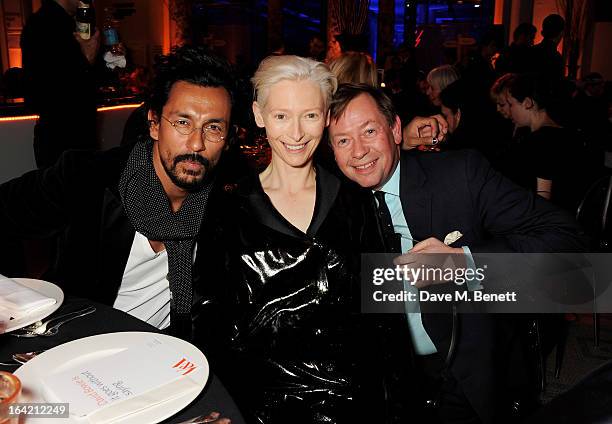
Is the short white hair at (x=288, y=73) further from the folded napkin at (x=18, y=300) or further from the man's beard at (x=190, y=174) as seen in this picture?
the folded napkin at (x=18, y=300)

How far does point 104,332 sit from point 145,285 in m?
0.69

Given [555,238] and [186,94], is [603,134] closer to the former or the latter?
[555,238]

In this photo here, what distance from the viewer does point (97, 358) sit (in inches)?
41.4

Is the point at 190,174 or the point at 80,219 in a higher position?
the point at 190,174

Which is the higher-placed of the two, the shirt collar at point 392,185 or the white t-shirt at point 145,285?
the shirt collar at point 392,185

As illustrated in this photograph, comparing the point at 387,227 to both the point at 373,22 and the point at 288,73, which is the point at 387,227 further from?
the point at 373,22

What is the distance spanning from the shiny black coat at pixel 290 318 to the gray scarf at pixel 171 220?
11cm

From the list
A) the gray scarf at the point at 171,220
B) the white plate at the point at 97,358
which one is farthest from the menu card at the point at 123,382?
the gray scarf at the point at 171,220

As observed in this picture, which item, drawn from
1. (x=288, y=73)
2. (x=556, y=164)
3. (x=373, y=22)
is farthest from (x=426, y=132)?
(x=373, y=22)

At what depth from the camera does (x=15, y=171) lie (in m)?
3.59

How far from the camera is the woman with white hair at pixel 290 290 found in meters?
1.55

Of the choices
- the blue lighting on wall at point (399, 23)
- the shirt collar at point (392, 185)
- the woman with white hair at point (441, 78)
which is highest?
the blue lighting on wall at point (399, 23)

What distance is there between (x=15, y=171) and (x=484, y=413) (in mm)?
3152

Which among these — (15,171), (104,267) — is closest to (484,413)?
(104,267)
